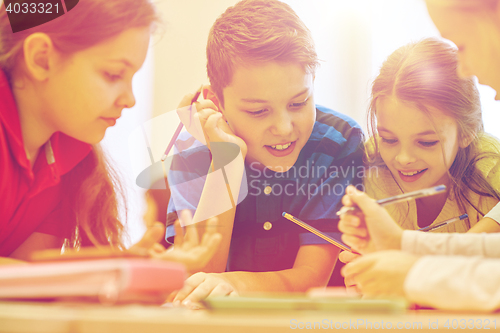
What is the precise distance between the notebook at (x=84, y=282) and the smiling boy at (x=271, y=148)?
250 millimetres

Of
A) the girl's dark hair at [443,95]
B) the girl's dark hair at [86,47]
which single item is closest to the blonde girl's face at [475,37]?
the girl's dark hair at [443,95]

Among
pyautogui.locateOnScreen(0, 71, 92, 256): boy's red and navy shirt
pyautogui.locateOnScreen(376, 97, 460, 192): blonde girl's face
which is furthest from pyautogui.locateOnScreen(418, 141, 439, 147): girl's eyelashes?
pyautogui.locateOnScreen(0, 71, 92, 256): boy's red and navy shirt

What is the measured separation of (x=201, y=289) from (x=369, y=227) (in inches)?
8.4

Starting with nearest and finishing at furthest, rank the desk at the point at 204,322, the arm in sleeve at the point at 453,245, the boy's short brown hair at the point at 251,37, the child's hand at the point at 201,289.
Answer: the desk at the point at 204,322 < the arm in sleeve at the point at 453,245 < the child's hand at the point at 201,289 < the boy's short brown hair at the point at 251,37

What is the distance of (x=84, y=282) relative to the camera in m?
0.28

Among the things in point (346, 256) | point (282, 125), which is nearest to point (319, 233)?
point (346, 256)

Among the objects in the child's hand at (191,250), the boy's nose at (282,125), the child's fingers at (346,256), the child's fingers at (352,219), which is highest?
the boy's nose at (282,125)

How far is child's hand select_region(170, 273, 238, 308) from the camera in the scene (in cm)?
46

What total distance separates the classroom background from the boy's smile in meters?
0.04

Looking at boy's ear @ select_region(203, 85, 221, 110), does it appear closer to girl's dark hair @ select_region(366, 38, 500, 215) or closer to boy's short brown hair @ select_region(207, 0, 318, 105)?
boy's short brown hair @ select_region(207, 0, 318, 105)

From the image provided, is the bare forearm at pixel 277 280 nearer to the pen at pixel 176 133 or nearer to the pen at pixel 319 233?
the pen at pixel 319 233

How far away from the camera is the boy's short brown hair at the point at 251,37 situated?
22.1 inches

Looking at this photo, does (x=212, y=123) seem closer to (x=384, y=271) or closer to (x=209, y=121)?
(x=209, y=121)

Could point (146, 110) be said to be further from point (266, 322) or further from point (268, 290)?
point (266, 322)
